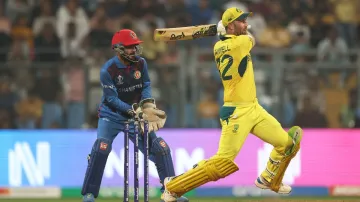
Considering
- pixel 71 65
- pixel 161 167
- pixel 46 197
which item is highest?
pixel 71 65

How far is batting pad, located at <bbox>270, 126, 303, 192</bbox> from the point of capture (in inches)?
428

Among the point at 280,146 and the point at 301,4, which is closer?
the point at 280,146

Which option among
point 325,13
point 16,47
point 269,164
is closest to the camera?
point 269,164

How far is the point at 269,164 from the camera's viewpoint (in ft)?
36.6

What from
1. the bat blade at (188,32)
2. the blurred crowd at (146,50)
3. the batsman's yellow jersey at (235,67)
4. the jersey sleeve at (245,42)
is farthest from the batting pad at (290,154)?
the blurred crowd at (146,50)

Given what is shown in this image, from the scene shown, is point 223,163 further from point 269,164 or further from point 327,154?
point 327,154

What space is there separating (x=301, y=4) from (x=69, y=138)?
6.25m

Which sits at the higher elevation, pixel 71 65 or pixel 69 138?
pixel 71 65

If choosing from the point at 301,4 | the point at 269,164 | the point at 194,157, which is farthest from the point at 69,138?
the point at 301,4

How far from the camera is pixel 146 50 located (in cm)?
1742

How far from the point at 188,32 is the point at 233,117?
1176 mm

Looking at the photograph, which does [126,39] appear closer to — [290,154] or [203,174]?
[203,174]

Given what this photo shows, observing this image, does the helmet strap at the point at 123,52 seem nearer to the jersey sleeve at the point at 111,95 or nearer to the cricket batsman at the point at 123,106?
the cricket batsman at the point at 123,106

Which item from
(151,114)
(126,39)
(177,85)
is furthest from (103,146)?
(177,85)
